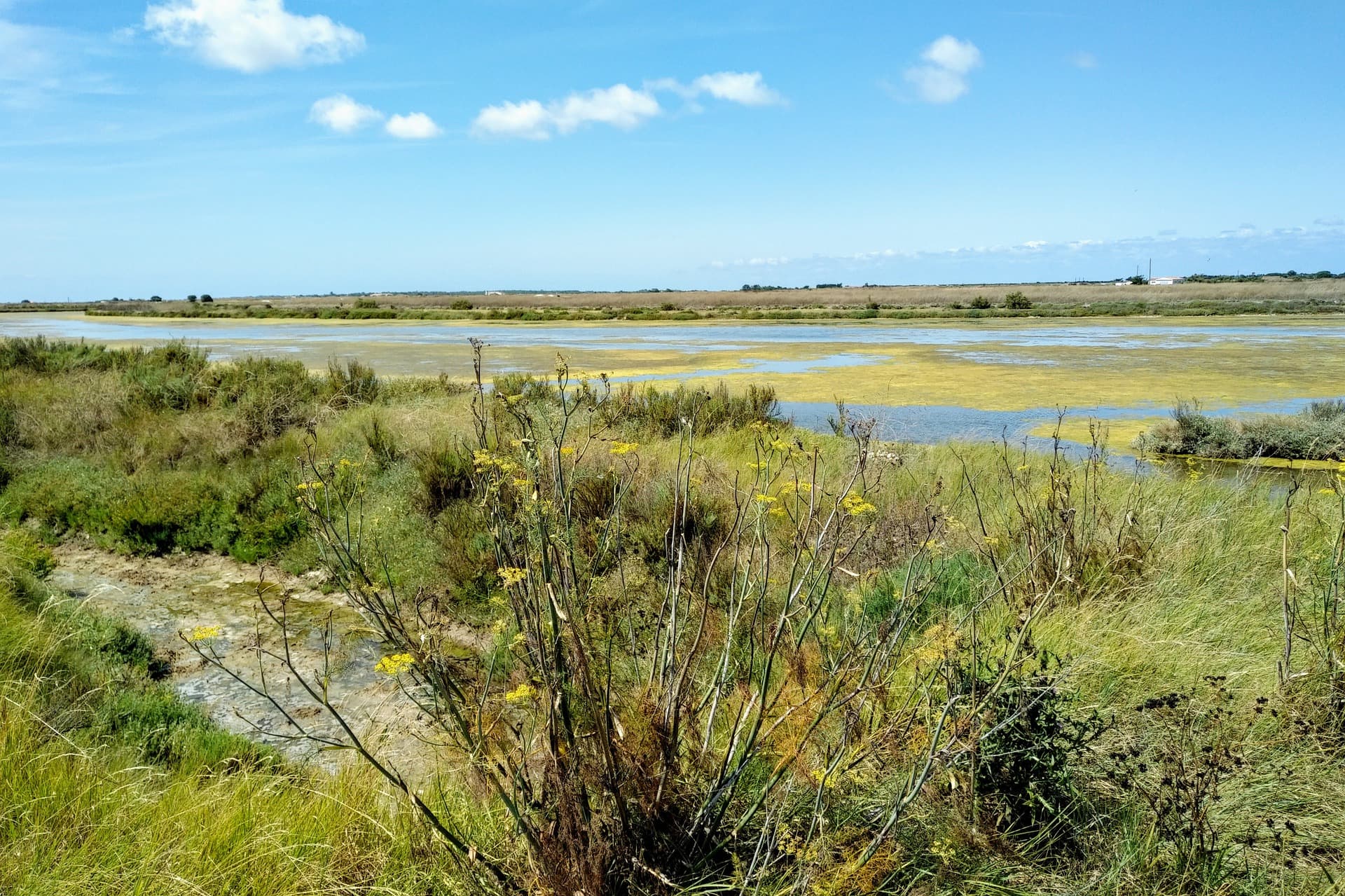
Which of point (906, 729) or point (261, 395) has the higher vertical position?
point (261, 395)

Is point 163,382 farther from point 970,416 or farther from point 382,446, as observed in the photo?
point 970,416

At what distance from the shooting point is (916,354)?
2603 cm

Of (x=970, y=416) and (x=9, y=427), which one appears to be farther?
(x=970, y=416)

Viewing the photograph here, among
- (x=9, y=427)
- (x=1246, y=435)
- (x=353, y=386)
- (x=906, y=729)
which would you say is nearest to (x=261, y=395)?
(x=353, y=386)

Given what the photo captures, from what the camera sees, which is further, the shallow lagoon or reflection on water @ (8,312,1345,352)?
reflection on water @ (8,312,1345,352)

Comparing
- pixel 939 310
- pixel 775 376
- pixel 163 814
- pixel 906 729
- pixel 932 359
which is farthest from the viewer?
pixel 939 310

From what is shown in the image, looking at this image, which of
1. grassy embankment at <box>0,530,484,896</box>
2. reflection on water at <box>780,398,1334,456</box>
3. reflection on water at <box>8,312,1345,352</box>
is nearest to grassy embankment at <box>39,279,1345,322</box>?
reflection on water at <box>8,312,1345,352</box>

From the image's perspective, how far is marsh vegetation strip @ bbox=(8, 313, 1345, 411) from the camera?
57.0ft

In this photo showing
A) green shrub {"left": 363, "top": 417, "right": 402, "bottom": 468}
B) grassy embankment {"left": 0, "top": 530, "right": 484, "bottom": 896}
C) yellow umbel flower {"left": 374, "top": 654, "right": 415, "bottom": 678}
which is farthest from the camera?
green shrub {"left": 363, "top": 417, "right": 402, "bottom": 468}

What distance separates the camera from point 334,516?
875cm

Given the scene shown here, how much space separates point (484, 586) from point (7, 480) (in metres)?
7.27

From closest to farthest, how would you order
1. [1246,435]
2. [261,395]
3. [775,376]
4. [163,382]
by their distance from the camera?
[1246,435] → [261,395] → [163,382] → [775,376]

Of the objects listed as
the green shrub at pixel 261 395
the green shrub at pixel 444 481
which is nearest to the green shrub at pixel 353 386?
the green shrub at pixel 261 395

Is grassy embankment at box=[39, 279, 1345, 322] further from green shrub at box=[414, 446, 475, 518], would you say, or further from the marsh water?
green shrub at box=[414, 446, 475, 518]
